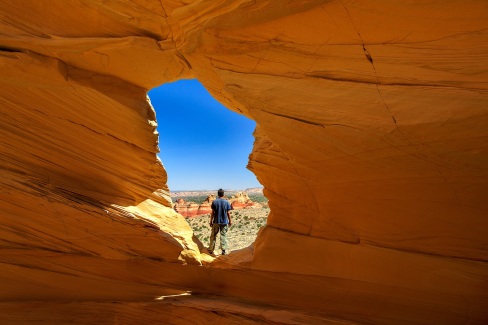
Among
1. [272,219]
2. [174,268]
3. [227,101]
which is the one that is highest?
[227,101]

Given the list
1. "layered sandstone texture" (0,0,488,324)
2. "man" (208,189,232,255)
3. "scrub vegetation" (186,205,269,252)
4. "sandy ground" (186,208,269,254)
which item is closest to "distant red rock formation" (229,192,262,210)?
"scrub vegetation" (186,205,269,252)

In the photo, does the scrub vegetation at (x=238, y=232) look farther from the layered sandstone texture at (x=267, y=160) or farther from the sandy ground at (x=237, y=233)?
the layered sandstone texture at (x=267, y=160)

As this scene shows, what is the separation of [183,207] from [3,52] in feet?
115

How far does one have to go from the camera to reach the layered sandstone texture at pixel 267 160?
286 centimetres

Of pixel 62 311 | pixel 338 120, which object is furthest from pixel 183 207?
pixel 338 120

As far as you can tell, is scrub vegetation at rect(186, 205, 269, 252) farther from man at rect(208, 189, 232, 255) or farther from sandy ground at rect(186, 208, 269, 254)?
man at rect(208, 189, 232, 255)

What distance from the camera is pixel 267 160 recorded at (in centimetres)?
431

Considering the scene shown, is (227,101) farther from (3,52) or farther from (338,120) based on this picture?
(3,52)

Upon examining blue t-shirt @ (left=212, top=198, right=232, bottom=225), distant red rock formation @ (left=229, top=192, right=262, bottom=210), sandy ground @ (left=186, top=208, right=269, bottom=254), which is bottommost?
sandy ground @ (left=186, top=208, right=269, bottom=254)

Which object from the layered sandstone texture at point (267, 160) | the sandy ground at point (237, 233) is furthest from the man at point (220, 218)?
the sandy ground at point (237, 233)

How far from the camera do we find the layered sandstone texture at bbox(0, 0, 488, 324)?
286 cm

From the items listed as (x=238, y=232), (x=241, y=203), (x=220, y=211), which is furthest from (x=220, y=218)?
(x=241, y=203)

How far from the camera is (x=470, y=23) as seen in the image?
2.55 metres

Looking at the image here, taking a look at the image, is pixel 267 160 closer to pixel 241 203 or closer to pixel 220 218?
pixel 220 218
